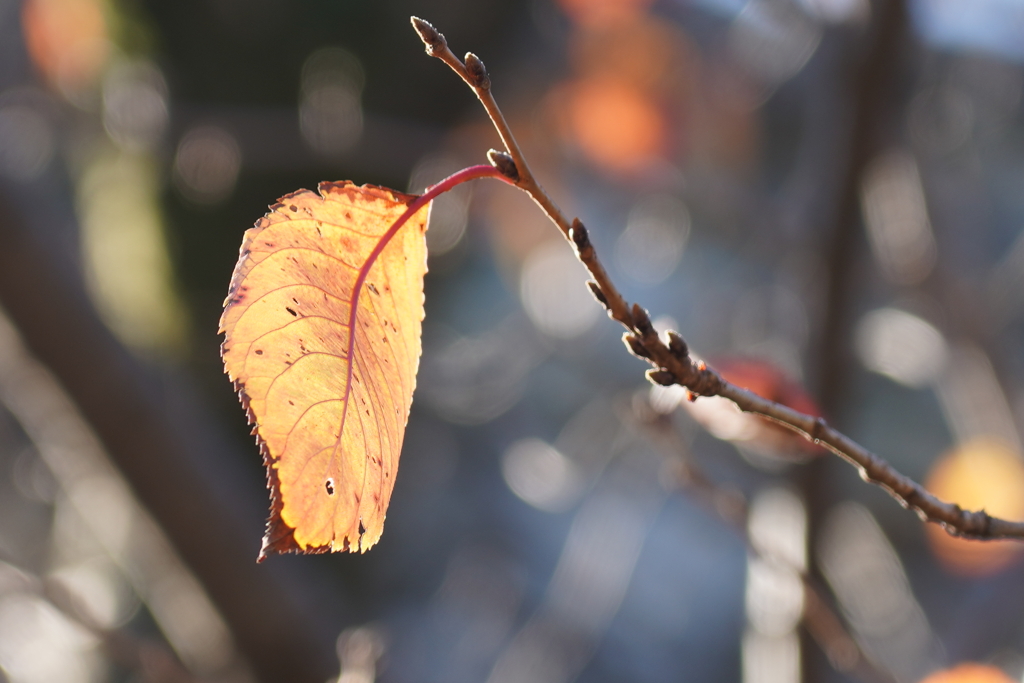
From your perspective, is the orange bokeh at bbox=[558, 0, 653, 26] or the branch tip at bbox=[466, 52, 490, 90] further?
the orange bokeh at bbox=[558, 0, 653, 26]

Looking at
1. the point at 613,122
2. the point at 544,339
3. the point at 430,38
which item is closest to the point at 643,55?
the point at 613,122

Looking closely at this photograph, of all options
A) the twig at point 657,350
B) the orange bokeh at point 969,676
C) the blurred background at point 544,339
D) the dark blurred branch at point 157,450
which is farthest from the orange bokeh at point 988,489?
the dark blurred branch at point 157,450

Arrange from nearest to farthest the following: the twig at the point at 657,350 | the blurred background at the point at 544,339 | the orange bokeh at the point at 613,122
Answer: the twig at the point at 657,350 → the blurred background at the point at 544,339 → the orange bokeh at the point at 613,122

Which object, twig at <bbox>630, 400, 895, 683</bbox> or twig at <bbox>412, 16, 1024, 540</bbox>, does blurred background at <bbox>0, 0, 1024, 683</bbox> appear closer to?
twig at <bbox>630, 400, 895, 683</bbox>

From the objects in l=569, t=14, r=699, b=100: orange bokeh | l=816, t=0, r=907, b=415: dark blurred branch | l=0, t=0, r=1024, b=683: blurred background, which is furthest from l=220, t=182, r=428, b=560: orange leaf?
l=569, t=14, r=699, b=100: orange bokeh

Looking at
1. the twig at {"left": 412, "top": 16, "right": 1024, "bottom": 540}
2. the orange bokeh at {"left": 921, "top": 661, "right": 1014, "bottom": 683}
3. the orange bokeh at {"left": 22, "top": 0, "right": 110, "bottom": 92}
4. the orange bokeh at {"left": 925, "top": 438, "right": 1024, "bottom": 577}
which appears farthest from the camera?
the orange bokeh at {"left": 22, "top": 0, "right": 110, "bottom": 92}

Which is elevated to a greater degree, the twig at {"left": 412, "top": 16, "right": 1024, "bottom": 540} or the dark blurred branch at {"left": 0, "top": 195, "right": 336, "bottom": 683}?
the twig at {"left": 412, "top": 16, "right": 1024, "bottom": 540}

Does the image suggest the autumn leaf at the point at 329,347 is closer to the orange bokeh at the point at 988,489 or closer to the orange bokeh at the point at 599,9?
the orange bokeh at the point at 988,489
